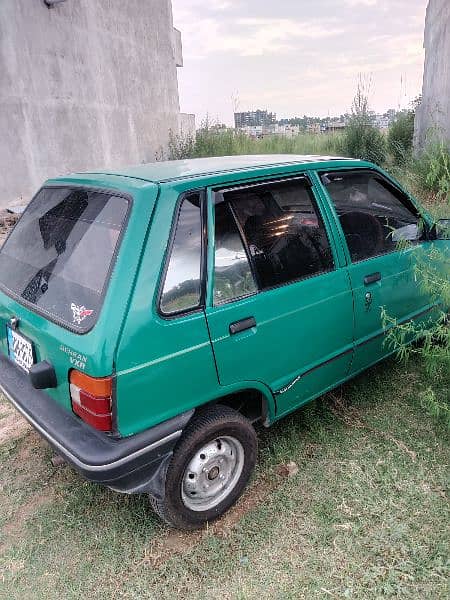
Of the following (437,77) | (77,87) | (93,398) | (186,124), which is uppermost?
(77,87)

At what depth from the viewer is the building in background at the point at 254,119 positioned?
15.6m

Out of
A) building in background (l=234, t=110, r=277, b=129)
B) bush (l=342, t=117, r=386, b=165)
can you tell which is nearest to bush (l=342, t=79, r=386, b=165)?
bush (l=342, t=117, r=386, b=165)

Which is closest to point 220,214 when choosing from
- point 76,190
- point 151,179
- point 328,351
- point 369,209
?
point 151,179

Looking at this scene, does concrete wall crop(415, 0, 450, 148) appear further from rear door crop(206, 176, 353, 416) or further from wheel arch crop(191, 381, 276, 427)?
wheel arch crop(191, 381, 276, 427)

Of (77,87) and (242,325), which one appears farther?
(77,87)

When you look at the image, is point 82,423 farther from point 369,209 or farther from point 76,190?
point 369,209

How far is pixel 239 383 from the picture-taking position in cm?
225

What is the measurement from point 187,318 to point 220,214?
56 centimetres

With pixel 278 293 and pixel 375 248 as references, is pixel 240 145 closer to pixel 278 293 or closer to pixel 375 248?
pixel 375 248

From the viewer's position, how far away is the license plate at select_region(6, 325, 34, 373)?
7.40 ft

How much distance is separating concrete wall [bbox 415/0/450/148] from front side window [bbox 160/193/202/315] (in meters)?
5.90

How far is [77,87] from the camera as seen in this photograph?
9.96 m

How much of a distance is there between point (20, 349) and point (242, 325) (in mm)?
1168

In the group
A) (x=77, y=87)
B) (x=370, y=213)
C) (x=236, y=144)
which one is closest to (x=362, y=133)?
(x=236, y=144)
